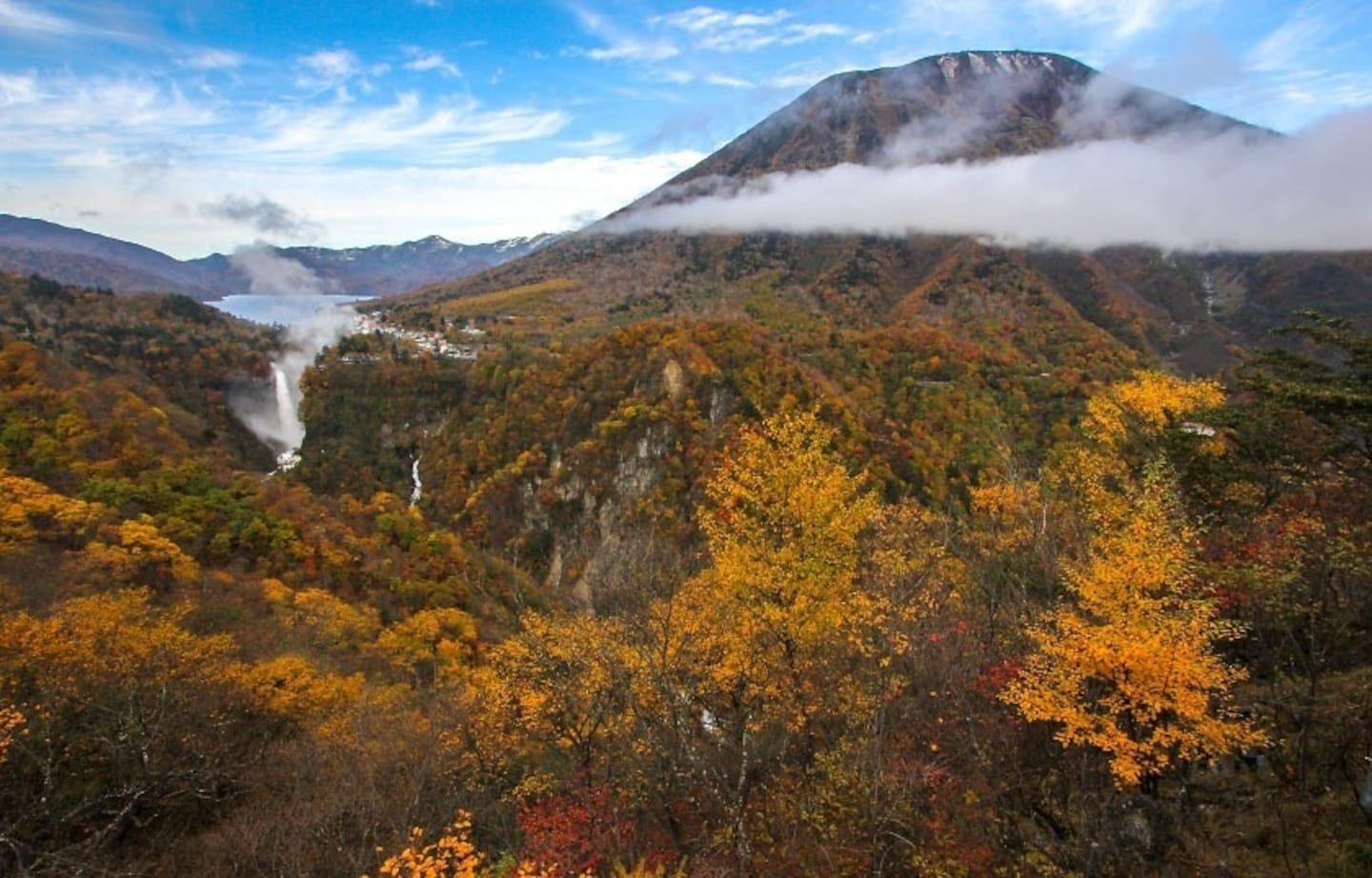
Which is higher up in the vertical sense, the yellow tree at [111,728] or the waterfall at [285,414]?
the yellow tree at [111,728]

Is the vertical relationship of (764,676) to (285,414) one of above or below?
above

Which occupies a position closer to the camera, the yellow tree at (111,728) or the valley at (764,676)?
the valley at (764,676)

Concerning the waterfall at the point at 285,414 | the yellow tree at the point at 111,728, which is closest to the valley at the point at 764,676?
the yellow tree at the point at 111,728

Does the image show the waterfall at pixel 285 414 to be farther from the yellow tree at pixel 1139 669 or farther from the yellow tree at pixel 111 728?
the yellow tree at pixel 1139 669

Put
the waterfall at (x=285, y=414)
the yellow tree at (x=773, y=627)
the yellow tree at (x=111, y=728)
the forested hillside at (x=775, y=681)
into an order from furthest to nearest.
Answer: the waterfall at (x=285, y=414)
the yellow tree at (x=773, y=627)
the yellow tree at (x=111, y=728)
the forested hillside at (x=775, y=681)

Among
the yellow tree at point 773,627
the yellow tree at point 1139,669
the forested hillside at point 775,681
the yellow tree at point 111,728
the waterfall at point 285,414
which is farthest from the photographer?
the waterfall at point 285,414

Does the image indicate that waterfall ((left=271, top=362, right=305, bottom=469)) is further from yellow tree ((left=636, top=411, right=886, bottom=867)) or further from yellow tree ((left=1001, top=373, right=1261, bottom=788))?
yellow tree ((left=1001, top=373, right=1261, bottom=788))

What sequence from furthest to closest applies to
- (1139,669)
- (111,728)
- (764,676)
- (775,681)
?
1. (775,681)
2. (764,676)
3. (111,728)
4. (1139,669)

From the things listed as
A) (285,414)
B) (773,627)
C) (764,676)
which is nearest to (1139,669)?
(773,627)

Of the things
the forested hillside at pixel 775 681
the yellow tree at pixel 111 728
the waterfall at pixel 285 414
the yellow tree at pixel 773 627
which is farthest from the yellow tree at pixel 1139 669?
the waterfall at pixel 285 414

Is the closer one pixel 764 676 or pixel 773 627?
pixel 773 627

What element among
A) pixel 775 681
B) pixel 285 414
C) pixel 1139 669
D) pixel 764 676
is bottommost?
pixel 285 414

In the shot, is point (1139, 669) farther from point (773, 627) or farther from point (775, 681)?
point (775, 681)

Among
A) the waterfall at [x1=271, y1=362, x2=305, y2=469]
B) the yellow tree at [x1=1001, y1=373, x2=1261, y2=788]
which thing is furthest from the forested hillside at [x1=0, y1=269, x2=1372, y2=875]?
the waterfall at [x1=271, y1=362, x2=305, y2=469]
